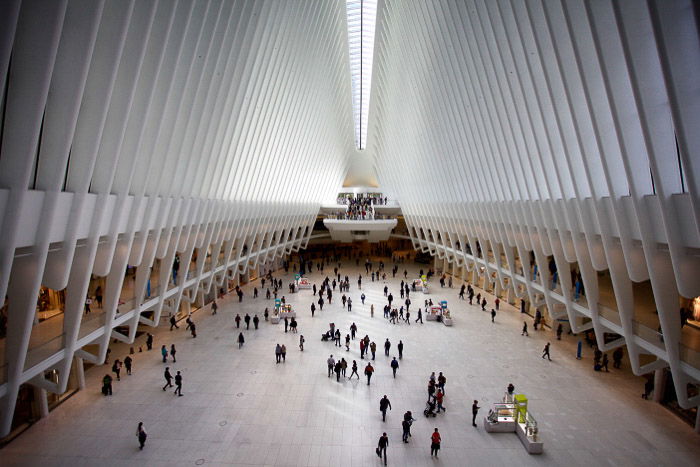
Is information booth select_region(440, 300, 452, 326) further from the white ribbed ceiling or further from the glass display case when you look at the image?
the white ribbed ceiling

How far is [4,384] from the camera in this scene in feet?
Result: 20.6

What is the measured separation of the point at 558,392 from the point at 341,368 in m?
6.24

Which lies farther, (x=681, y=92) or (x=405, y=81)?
(x=405, y=81)

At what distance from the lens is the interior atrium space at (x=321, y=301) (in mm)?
5941

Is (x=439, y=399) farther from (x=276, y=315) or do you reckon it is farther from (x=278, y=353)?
(x=276, y=315)

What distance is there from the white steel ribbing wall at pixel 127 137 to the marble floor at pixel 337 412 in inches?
70.7

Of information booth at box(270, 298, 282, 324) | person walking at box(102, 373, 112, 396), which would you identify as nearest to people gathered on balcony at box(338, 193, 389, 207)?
information booth at box(270, 298, 282, 324)

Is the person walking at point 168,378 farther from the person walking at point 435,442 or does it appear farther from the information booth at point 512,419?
the information booth at point 512,419

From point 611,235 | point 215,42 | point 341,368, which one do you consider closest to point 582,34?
point 611,235

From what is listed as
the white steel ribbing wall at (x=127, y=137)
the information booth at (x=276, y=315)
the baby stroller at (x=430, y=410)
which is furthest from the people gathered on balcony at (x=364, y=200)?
the baby stroller at (x=430, y=410)

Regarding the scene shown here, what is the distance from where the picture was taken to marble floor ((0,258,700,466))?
8.19 m

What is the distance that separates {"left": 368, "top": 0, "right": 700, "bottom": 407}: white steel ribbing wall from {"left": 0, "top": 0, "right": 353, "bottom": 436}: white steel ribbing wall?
22.7ft

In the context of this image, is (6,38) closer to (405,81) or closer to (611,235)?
(611,235)

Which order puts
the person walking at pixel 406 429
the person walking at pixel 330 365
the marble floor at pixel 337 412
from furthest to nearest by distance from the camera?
the person walking at pixel 330 365, the person walking at pixel 406 429, the marble floor at pixel 337 412
